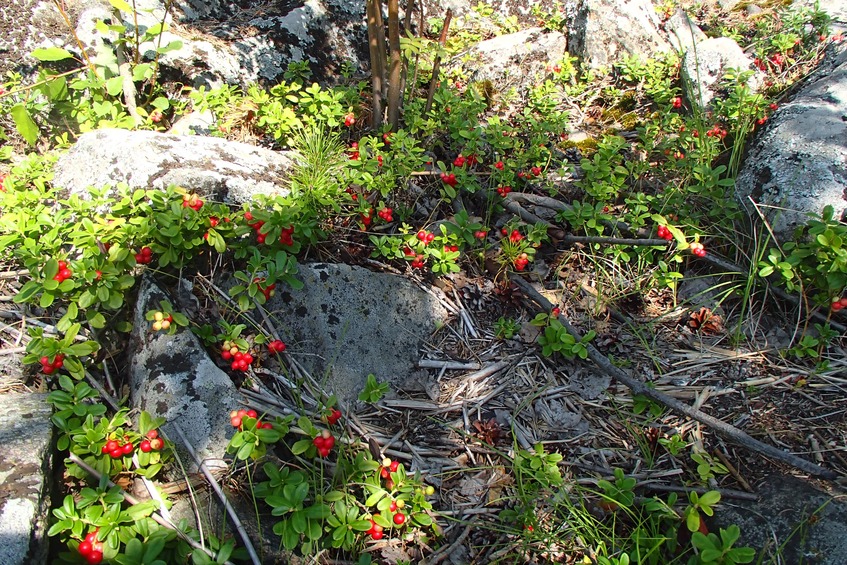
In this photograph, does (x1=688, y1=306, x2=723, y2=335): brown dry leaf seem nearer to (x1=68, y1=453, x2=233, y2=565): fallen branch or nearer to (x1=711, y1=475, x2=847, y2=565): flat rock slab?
(x1=711, y1=475, x2=847, y2=565): flat rock slab

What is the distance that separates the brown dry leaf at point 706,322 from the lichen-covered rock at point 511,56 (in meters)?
2.58

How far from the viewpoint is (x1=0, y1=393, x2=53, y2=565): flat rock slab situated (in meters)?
1.78

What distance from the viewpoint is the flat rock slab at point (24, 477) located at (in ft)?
5.84

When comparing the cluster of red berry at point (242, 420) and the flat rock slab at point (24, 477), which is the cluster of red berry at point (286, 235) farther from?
the flat rock slab at point (24, 477)

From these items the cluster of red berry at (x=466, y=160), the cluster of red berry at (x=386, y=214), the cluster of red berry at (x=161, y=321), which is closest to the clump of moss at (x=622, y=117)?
the cluster of red berry at (x=466, y=160)

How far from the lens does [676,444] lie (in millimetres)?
2449

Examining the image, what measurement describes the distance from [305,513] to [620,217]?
2.45 metres

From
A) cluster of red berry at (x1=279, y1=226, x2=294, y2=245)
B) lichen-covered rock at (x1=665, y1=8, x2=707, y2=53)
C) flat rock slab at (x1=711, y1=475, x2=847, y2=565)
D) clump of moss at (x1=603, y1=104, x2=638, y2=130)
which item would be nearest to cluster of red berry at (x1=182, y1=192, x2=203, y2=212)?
cluster of red berry at (x1=279, y1=226, x2=294, y2=245)

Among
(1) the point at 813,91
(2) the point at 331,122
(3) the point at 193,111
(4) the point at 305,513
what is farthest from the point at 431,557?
(1) the point at 813,91

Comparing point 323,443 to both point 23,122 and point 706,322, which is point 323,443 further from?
point 706,322

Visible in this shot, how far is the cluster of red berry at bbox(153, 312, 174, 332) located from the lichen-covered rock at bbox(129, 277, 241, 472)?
0.07 metres

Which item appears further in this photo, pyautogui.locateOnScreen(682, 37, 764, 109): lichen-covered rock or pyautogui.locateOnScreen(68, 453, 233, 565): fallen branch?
pyautogui.locateOnScreen(682, 37, 764, 109): lichen-covered rock

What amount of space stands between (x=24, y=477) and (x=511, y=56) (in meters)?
4.45

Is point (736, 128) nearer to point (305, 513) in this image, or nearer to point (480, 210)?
point (480, 210)
